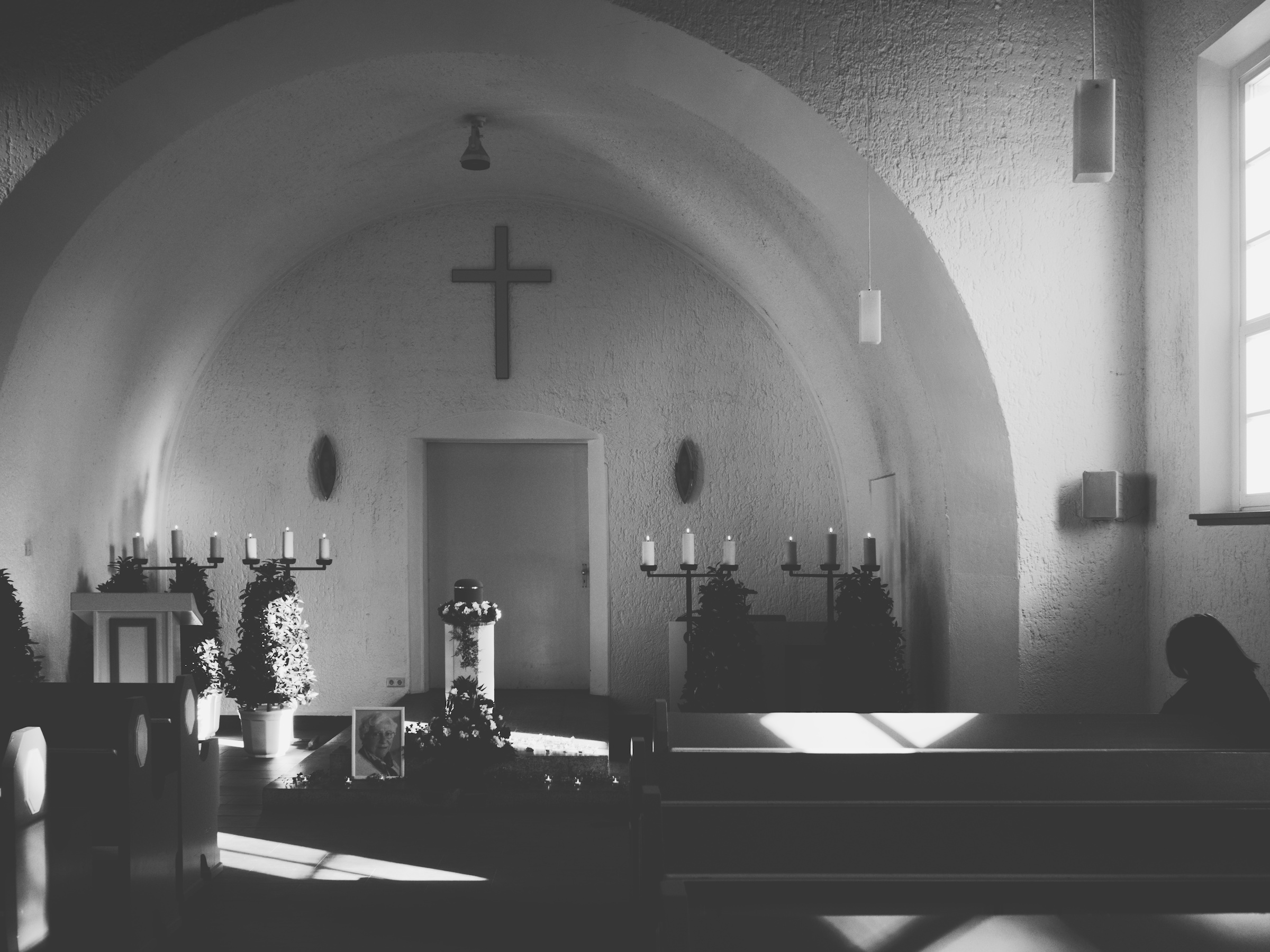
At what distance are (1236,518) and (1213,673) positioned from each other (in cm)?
55

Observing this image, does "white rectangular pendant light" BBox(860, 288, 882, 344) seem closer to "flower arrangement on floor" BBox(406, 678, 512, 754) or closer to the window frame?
the window frame

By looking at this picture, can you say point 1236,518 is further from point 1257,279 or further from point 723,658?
point 723,658

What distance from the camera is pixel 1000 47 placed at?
416 centimetres

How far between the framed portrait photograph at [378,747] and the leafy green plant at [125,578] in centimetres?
198

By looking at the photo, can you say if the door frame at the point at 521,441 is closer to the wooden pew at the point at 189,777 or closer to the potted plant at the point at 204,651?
the potted plant at the point at 204,651

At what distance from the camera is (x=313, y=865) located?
13.8ft

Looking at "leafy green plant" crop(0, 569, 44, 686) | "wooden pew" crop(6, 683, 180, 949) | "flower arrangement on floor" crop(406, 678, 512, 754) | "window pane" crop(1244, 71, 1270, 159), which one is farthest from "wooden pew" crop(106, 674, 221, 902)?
"window pane" crop(1244, 71, 1270, 159)

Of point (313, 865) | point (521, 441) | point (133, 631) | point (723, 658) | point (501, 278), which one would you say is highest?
point (501, 278)

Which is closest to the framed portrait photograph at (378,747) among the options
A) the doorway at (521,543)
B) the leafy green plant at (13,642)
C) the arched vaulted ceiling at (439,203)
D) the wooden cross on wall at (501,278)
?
the leafy green plant at (13,642)

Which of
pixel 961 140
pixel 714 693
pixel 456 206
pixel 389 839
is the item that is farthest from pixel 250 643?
pixel 961 140

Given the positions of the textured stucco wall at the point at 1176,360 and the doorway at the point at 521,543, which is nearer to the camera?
the textured stucco wall at the point at 1176,360

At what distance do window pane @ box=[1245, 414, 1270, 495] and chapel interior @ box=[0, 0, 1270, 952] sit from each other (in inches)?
4.2

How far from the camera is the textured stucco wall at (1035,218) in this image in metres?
4.14

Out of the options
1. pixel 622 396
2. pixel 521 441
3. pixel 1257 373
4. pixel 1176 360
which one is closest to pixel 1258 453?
pixel 1257 373
